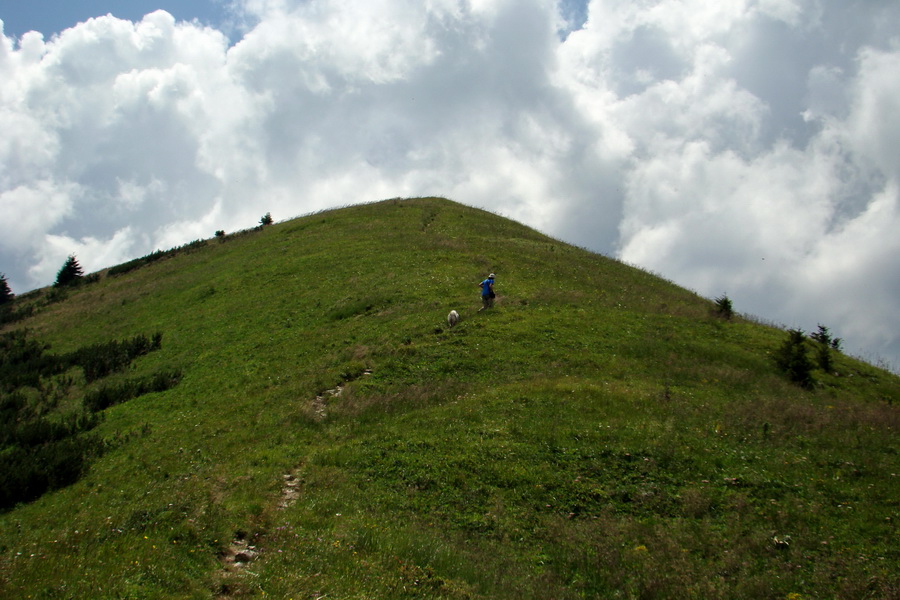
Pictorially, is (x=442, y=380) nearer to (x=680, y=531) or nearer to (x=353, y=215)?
(x=680, y=531)

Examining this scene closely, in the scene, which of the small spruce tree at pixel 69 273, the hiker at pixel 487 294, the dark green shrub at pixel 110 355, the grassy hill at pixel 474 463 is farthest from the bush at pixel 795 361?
the small spruce tree at pixel 69 273

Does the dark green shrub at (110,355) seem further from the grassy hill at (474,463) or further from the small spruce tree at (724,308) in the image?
the small spruce tree at (724,308)

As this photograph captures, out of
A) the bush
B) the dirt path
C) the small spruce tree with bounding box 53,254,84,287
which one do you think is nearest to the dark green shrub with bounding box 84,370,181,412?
the dirt path

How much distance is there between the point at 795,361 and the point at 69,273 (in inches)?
2924

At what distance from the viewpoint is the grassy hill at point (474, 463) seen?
10977mm

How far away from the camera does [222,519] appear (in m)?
12.7

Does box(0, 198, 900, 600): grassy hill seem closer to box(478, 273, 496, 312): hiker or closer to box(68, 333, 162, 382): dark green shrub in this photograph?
box(478, 273, 496, 312): hiker

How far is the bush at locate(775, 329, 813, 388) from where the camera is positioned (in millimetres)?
23609

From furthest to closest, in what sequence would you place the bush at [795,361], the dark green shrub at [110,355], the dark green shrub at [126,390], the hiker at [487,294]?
the dark green shrub at [110,355], the hiker at [487,294], the dark green shrub at [126,390], the bush at [795,361]

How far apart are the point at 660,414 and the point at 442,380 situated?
8.55m

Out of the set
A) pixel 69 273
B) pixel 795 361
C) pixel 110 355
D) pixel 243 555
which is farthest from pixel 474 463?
pixel 69 273

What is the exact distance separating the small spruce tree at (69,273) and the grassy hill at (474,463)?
126 ft

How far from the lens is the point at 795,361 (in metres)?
24.0

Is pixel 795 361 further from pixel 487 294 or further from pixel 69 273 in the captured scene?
pixel 69 273
